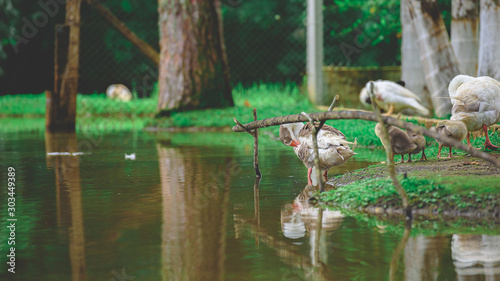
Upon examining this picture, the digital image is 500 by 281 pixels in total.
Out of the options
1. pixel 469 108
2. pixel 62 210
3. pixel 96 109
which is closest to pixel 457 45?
pixel 469 108

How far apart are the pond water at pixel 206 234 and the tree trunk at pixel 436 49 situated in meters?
3.80

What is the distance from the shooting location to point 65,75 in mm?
14289

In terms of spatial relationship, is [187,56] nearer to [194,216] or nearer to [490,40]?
[490,40]

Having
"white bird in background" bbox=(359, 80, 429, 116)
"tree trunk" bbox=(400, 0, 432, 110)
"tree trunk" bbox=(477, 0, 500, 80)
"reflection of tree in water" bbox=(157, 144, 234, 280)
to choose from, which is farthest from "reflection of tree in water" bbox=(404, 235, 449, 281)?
"tree trunk" bbox=(400, 0, 432, 110)

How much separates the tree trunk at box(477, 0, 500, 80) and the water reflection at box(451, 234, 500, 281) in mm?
5786

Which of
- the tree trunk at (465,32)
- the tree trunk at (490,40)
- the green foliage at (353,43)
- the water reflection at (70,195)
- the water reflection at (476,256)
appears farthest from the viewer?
the green foliage at (353,43)

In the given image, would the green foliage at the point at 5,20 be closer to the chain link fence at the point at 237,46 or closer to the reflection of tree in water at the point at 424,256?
the chain link fence at the point at 237,46

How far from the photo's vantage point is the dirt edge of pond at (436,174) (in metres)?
5.02

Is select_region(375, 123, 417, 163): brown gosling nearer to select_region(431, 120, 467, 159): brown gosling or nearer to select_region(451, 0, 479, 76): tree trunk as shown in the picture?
select_region(431, 120, 467, 159): brown gosling

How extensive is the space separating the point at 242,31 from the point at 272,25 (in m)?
1.12

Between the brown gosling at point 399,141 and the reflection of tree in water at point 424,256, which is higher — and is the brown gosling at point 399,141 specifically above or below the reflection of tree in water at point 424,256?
above

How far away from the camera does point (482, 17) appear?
995 centimetres

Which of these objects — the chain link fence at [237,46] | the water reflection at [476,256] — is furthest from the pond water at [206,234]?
the chain link fence at [237,46]

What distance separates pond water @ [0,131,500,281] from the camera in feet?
12.7
